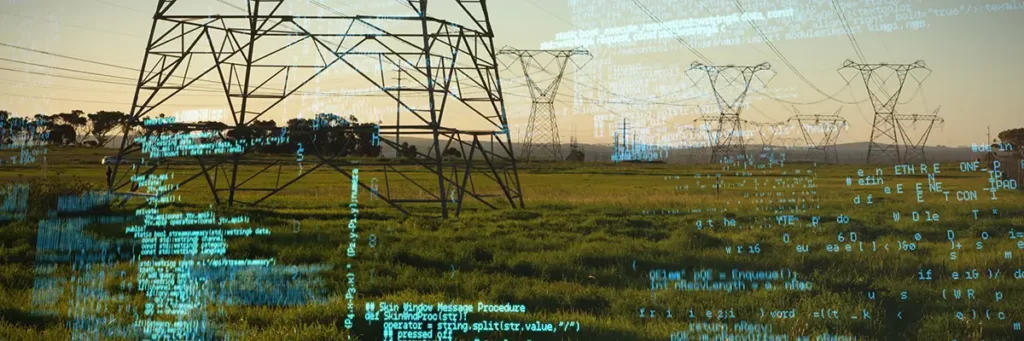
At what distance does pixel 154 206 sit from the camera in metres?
21.0

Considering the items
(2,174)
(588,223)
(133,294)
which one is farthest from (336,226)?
(2,174)

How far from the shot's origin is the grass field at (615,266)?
25.4ft

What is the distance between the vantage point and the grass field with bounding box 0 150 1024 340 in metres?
7.75

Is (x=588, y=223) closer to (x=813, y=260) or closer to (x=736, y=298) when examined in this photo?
(x=813, y=260)

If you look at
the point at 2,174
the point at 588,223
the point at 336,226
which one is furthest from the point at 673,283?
the point at 2,174

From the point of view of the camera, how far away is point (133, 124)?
20781 mm

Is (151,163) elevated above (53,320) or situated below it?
above

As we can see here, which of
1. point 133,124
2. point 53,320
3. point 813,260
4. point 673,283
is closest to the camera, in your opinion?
point 53,320

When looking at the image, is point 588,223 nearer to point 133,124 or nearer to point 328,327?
point 328,327

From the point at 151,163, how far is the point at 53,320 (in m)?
15.5

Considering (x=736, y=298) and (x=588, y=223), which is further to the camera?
(x=588, y=223)

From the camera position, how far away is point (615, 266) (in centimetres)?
1179

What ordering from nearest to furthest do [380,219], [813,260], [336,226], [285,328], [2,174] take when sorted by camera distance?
[285,328] < [813,260] < [336,226] < [380,219] < [2,174]

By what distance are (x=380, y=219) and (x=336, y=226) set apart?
6.40ft
